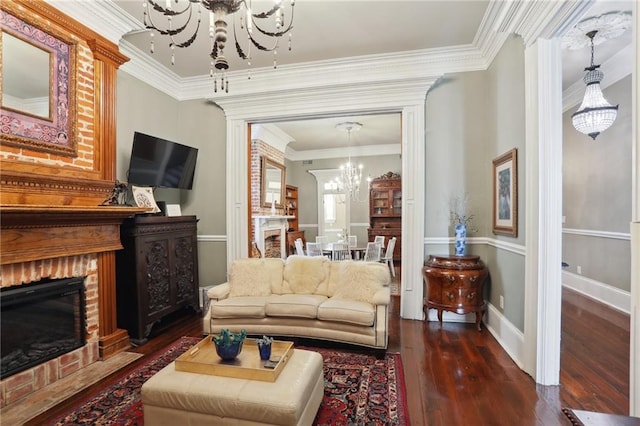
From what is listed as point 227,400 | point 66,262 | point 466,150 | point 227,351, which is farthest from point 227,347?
point 466,150

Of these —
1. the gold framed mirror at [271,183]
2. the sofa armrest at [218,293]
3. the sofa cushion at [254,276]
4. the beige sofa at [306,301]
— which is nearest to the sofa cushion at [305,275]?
the beige sofa at [306,301]

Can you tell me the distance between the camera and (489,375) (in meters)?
2.54

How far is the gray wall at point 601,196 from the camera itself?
4039 mm

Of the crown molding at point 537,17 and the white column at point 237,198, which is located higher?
the crown molding at point 537,17

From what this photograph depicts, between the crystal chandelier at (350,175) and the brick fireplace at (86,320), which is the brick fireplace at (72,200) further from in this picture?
the crystal chandelier at (350,175)

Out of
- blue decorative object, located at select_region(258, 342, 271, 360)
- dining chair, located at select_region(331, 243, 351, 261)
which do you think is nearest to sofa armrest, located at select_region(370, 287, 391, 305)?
blue decorative object, located at select_region(258, 342, 271, 360)

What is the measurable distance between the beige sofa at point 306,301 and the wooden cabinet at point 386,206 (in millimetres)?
5010

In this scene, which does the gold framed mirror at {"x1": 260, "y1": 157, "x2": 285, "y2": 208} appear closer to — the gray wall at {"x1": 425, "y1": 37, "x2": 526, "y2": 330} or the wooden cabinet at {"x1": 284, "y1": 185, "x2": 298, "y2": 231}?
the wooden cabinet at {"x1": 284, "y1": 185, "x2": 298, "y2": 231}

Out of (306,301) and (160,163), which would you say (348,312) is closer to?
(306,301)

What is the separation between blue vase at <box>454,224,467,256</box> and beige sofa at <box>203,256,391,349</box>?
1.00m

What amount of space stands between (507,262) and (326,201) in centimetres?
646

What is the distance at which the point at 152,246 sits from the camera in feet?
11.3

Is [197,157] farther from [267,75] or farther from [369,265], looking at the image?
[369,265]

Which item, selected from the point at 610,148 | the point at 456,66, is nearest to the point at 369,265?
the point at 456,66
